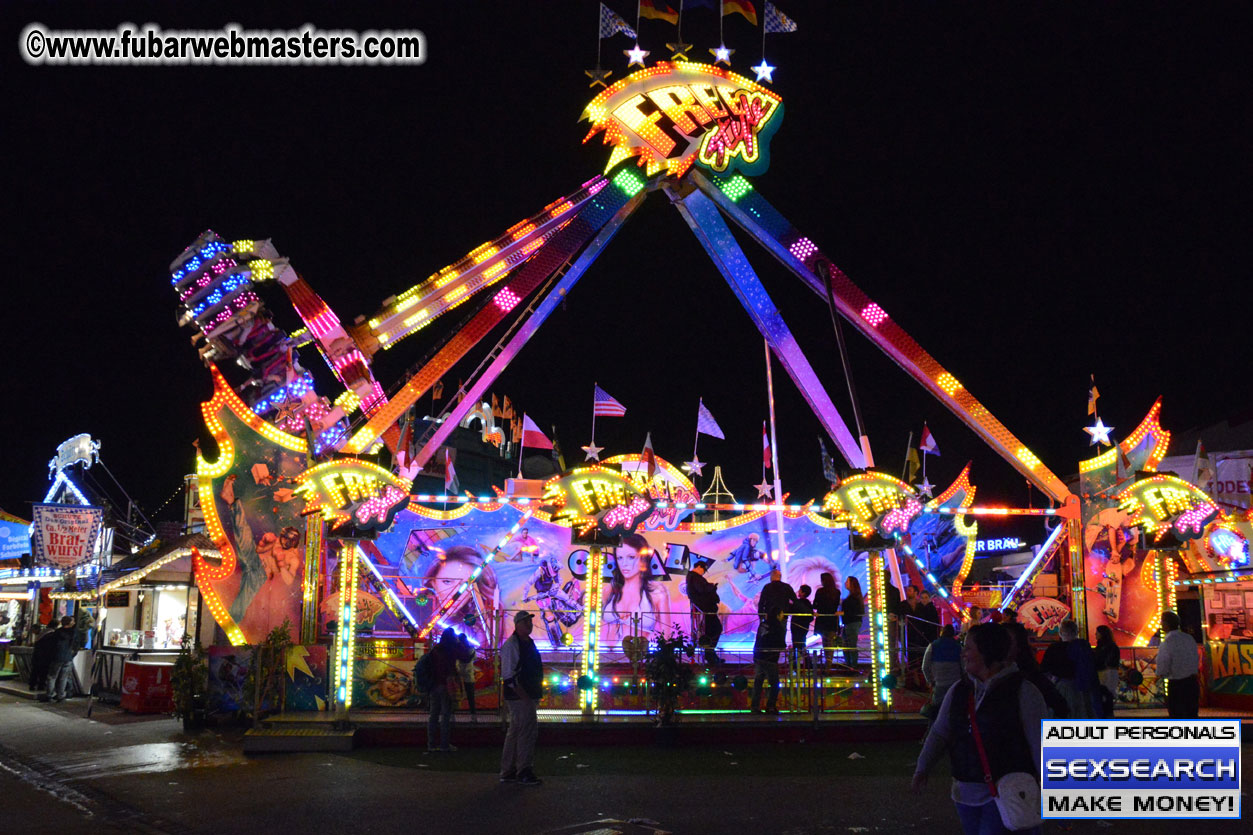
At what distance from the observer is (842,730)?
13.6 meters

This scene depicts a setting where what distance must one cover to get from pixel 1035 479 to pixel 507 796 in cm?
1237

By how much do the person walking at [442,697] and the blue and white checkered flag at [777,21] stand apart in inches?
488

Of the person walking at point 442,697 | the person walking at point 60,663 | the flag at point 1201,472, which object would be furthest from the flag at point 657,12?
the person walking at point 60,663

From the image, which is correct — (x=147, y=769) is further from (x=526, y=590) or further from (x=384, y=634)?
(x=526, y=590)

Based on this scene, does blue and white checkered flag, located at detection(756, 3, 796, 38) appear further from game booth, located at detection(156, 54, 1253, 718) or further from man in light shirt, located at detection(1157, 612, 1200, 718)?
man in light shirt, located at detection(1157, 612, 1200, 718)

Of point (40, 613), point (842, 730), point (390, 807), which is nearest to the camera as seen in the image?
point (390, 807)

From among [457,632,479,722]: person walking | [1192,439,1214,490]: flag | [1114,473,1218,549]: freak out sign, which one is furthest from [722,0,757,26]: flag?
[457,632,479,722]: person walking

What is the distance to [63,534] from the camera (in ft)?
72.4

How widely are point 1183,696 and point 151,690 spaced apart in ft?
53.0

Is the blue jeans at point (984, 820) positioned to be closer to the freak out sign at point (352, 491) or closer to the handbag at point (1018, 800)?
the handbag at point (1018, 800)

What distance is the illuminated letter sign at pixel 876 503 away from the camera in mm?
15711

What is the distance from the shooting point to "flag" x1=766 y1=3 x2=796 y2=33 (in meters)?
18.0

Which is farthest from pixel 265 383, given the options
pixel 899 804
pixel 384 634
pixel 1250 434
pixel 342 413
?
pixel 1250 434

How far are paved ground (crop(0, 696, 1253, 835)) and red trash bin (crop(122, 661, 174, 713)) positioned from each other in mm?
3508
